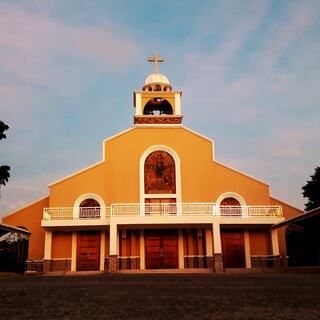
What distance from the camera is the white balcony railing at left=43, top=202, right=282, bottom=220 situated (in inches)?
859

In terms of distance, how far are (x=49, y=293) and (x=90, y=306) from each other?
1.84 meters

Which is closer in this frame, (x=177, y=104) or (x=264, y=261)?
(x=264, y=261)

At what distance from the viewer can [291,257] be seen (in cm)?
2470

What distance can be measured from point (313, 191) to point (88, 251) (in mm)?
13327

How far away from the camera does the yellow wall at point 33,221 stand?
22922 millimetres

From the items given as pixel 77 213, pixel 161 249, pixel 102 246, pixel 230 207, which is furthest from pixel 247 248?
pixel 77 213

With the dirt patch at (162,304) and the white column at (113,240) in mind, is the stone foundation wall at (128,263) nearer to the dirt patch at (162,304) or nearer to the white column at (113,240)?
the white column at (113,240)

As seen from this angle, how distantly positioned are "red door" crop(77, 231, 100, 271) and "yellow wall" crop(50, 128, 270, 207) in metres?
1.90

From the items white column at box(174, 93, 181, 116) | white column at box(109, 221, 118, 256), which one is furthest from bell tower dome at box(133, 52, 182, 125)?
white column at box(109, 221, 118, 256)

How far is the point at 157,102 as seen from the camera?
26391 millimetres

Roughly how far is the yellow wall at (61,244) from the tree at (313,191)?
45.1ft

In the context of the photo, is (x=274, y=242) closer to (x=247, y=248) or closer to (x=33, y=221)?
(x=247, y=248)

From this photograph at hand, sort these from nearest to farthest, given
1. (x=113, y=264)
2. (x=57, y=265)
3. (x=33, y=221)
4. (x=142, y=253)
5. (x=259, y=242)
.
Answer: (x=113, y=264) < (x=57, y=265) < (x=142, y=253) < (x=259, y=242) < (x=33, y=221)

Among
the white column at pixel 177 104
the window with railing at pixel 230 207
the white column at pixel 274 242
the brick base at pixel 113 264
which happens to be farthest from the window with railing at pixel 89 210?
the white column at pixel 274 242
